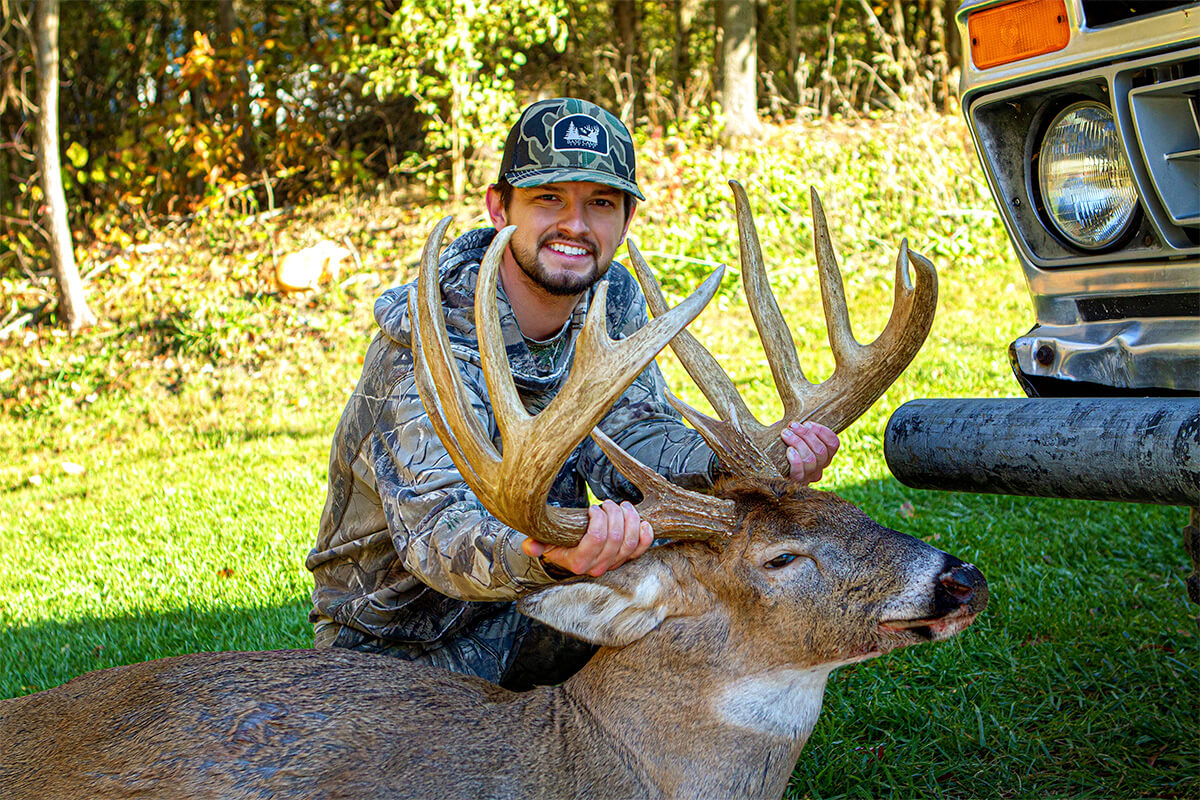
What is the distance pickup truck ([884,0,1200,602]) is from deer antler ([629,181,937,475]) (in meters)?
0.30

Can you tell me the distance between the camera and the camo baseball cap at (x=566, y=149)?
12.5ft

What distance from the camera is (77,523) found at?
6.88 meters

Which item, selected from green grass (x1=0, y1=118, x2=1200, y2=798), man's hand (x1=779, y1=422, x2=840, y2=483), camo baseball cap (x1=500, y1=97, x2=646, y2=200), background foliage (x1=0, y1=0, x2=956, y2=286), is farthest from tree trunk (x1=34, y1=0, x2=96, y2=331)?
man's hand (x1=779, y1=422, x2=840, y2=483)

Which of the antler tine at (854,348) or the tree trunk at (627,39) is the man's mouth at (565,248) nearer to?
the antler tine at (854,348)

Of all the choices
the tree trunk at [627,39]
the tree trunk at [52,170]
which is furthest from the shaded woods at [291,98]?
the tree trunk at [627,39]

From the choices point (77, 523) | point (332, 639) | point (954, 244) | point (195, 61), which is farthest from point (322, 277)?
point (332, 639)

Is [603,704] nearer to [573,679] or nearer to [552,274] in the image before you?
[573,679]

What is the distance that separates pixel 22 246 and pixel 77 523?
24.5ft

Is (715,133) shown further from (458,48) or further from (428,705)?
(428,705)

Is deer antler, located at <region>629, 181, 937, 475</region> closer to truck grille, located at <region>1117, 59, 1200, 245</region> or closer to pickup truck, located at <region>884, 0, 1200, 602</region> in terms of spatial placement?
pickup truck, located at <region>884, 0, 1200, 602</region>

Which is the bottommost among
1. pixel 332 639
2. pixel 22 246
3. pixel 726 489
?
pixel 332 639

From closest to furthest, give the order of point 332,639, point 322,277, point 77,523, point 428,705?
point 428,705, point 332,639, point 77,523, point 322,277

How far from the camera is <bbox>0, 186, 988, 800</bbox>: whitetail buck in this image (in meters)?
2.64

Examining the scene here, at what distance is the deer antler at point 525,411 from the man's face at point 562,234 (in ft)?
3.41
